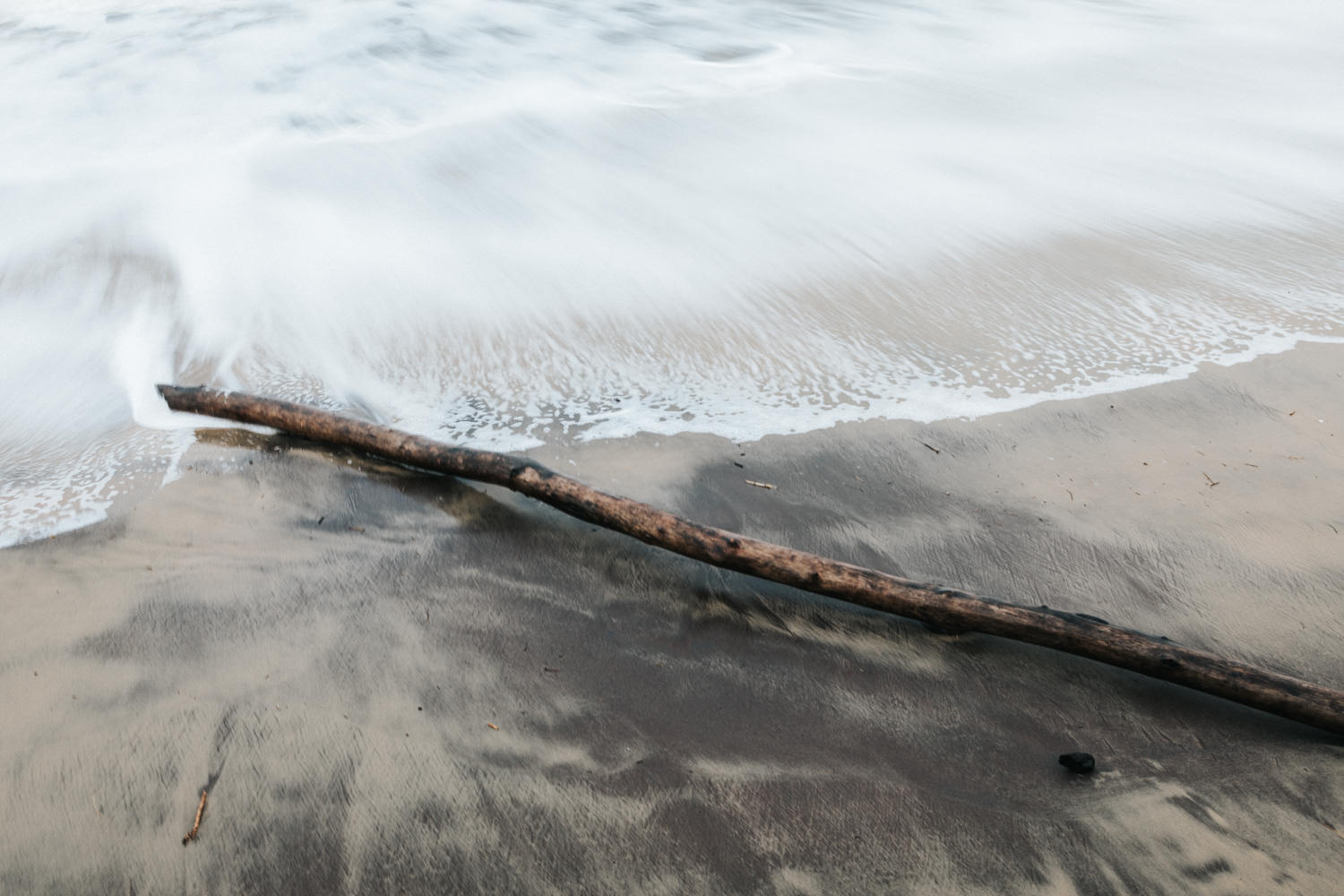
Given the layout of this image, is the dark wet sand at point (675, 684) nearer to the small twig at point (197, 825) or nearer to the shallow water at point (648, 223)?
the small twig at point (197, 825)

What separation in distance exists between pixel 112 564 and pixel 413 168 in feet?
10.8

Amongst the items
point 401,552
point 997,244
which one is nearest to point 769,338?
point 997,244

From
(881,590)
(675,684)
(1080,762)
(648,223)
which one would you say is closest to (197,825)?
(675,684)

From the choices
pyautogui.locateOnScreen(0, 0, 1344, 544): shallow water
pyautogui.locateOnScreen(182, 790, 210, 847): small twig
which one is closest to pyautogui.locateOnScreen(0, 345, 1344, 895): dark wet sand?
pyautogui.locateOnScreen(182, 790, 210, 847): small twig

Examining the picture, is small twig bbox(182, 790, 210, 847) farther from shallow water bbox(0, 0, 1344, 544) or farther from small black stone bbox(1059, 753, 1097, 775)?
small black stone bbox(1059, 753, 1097, 775)

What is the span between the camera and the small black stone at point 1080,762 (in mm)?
1715

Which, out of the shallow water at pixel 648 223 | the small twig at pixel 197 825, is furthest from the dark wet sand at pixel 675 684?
the shallow water at pixel 648 223

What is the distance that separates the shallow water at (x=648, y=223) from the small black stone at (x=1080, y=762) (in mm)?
1418

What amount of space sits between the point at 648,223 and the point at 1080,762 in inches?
132

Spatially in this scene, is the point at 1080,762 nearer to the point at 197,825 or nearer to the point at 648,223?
the point at 197,825

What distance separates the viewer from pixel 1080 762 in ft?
5.62

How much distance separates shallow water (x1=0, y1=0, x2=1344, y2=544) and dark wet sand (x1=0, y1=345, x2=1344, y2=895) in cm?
38

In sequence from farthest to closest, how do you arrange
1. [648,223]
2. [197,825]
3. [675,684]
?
1. [648,223]
2. [675,684]
3. [197,825]

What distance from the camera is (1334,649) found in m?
1.98
